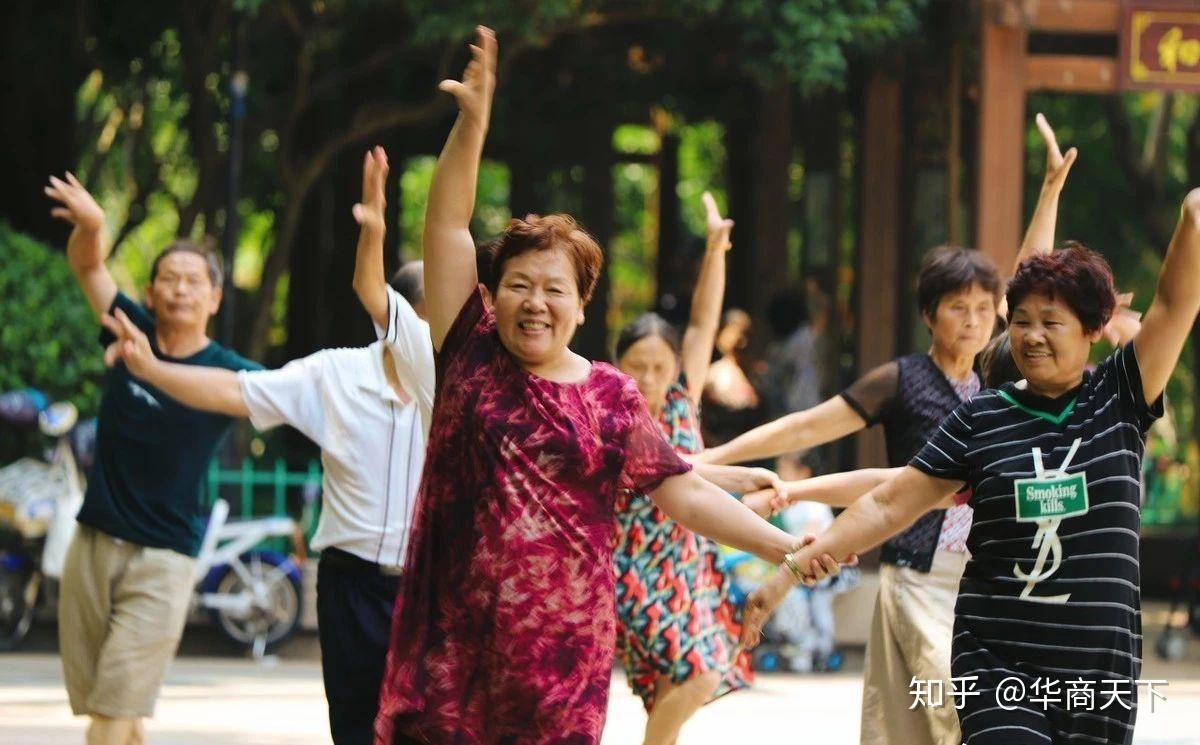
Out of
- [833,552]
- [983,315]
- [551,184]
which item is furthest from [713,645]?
[551,184]

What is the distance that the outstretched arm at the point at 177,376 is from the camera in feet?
18.9

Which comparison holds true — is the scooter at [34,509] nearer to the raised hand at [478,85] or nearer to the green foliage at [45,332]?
the green foliage at [45,332]

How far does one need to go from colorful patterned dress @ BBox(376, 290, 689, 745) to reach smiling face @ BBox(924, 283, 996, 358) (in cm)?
197

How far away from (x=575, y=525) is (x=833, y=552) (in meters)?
0.82

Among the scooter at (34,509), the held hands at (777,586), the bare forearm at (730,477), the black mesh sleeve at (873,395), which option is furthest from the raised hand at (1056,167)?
the scooter at (34,509)

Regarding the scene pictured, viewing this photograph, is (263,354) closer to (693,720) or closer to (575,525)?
(693,720)

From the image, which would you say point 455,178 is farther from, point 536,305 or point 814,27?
point 814,27

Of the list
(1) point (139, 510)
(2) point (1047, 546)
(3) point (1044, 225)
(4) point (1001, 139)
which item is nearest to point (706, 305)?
(3) point (1044, 225)

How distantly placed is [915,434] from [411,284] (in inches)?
66.0

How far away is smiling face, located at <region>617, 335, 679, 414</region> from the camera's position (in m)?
7.29

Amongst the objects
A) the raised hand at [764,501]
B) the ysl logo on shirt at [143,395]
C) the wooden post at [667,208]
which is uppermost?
the wooden post at [667,208]

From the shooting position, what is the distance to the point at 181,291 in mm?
6957

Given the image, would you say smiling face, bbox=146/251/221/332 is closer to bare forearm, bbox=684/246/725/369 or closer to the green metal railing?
bare forearm, bbox=684/246/725/369

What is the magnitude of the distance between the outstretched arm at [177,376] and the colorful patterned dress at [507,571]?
148 cm
